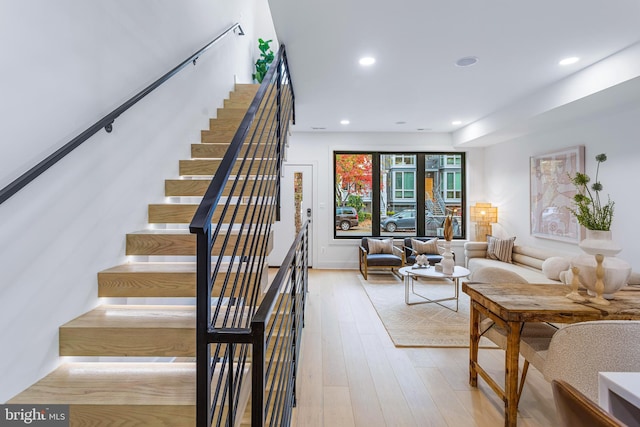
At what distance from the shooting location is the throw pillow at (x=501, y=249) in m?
5.01

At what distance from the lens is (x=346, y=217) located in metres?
6.45

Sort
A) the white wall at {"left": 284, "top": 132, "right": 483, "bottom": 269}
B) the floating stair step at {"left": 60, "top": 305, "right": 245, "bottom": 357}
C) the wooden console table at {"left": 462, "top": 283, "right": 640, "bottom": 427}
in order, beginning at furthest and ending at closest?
the white wall at {"left": 284, "top": 132, "right": 483, "bottom": 269}
the wooden console table at {"left": 462, "top": 283, "right": 640, "bottom": 427}
the floating stair step at {"left": 60, "top": 305, "right": 245, "bottom": 357}

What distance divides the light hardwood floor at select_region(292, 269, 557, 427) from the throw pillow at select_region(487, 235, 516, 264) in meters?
2.61

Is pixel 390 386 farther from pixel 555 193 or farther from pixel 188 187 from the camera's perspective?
pixel 555 193

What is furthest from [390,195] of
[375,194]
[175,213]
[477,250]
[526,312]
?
[175,213]

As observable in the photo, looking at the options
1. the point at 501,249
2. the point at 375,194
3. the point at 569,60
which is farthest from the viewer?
the point at 375,194

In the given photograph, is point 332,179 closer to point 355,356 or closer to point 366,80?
point 366,80

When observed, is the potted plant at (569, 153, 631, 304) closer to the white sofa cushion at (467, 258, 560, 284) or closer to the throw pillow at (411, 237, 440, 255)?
the white sofa cushion at (467, 258, 560, 284)

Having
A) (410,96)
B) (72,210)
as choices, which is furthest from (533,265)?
(72,210)

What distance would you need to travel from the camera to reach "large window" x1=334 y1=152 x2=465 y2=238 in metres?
6.40

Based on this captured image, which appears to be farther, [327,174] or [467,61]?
[327,174]

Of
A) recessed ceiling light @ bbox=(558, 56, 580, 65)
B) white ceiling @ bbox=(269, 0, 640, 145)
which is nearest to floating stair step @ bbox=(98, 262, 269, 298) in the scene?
white ceiling @ bbox=(269, 0, 640, 145)

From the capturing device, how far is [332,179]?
6238mm

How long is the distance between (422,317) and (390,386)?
5.02 feet
